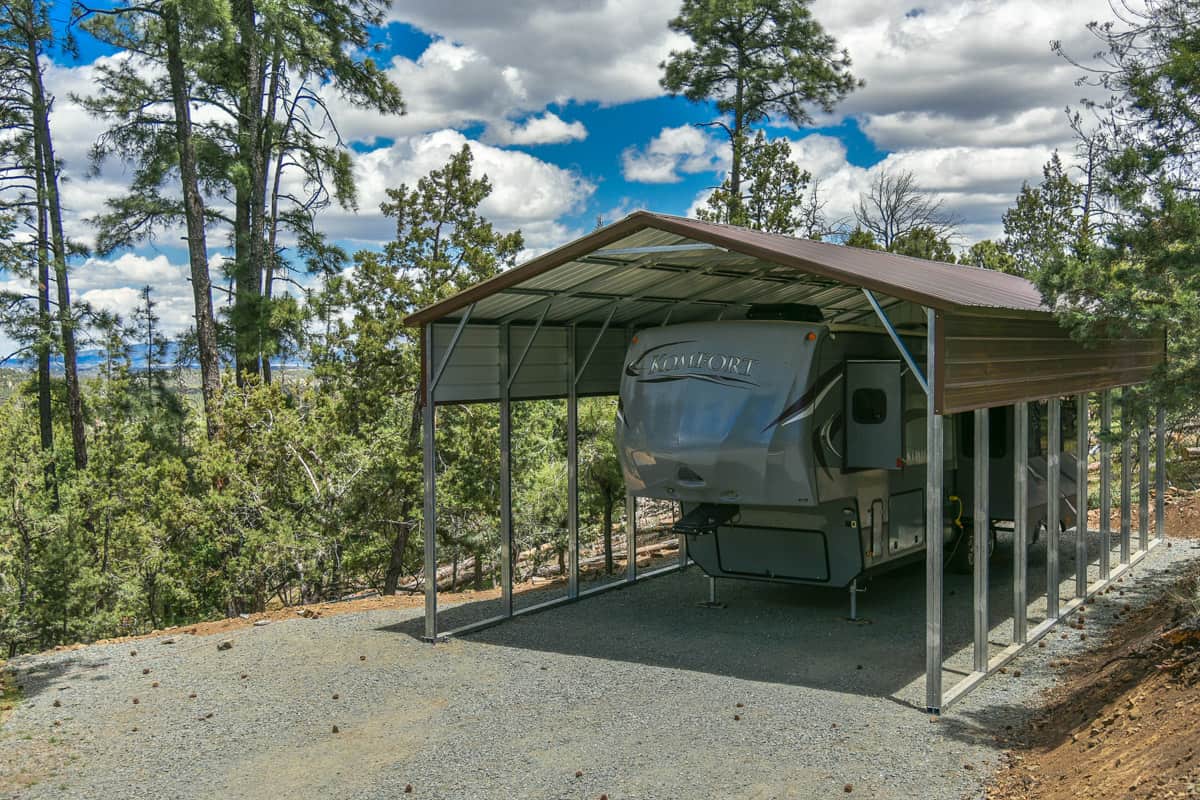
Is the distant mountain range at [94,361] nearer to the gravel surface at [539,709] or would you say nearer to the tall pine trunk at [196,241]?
the tall pine trunk at [196,241]

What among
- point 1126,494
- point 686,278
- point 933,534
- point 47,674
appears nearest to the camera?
point 933,534

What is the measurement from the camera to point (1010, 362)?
8523mm

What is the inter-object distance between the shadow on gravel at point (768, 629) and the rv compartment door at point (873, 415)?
5.76ft

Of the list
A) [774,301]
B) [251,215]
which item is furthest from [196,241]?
[774,301]

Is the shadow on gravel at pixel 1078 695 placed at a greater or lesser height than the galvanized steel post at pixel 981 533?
lesser

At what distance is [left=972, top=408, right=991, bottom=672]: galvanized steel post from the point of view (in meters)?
7.88

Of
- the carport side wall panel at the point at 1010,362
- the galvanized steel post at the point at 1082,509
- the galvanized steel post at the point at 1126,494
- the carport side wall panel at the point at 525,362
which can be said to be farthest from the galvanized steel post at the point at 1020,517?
the carport side wall panel at the point at 525,362

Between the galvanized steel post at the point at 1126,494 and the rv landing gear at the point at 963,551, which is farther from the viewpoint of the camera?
the galvanized steel post at the point at 1126,494

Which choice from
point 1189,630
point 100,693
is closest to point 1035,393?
point 1189,630

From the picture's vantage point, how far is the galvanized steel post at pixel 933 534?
287 inches

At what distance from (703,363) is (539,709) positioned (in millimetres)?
3537

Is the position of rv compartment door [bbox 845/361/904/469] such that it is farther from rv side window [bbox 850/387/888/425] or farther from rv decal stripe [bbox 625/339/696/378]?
rv decal stripe [bbox 625/339/696/378]

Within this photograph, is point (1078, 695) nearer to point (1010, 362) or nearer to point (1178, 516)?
point (1010, 362)

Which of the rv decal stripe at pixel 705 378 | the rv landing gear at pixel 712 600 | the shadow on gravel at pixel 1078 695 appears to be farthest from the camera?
the rv landing gear at pixel 712 600
